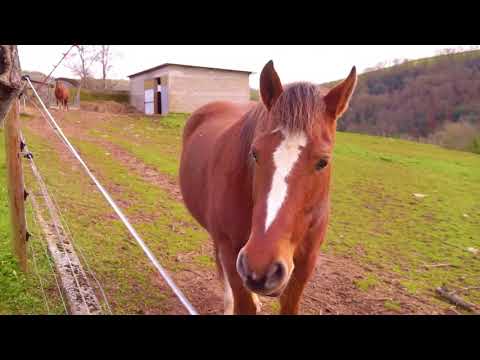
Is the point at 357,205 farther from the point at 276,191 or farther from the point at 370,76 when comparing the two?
the point at 370,76

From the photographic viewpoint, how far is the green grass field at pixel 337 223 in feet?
13.6

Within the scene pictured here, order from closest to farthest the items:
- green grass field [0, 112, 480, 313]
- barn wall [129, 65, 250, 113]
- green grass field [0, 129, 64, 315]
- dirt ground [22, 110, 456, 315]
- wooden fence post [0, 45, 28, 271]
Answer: green grass field [0, 129, 64, 315]
wooden fence post [0, 45, 28, 271]
dirt ground [22, 110, 456, 315]
green grass field [0, 112, 480, 313]
barn wall [129, 65, 250, 113]

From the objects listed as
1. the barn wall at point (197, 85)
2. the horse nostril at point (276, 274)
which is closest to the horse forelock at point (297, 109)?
the horse nostril at point (276, 274)

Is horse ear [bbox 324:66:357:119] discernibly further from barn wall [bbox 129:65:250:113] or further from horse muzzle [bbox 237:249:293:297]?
barn wall [bbox 129:65:250:113]

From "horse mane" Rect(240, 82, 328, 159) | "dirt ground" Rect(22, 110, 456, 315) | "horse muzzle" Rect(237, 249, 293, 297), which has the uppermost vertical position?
"horse mane" Rect(240, 82, 328, 159)

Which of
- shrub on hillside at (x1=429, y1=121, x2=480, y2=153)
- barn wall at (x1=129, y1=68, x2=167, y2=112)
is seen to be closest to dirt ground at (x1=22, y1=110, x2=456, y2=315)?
barn wall at (x1=129, y1=68, x2=167, y2=112)

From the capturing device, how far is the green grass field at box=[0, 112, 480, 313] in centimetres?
416

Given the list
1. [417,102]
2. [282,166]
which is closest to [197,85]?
[417,102]

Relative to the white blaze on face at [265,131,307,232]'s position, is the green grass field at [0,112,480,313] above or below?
below

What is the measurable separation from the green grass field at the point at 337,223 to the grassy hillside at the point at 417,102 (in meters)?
14.2

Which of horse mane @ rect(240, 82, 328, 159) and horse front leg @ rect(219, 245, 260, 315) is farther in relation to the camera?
horse front leg @ rect(219, 245, 260, 315)

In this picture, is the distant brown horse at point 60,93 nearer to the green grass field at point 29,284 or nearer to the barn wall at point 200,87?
the barn wall at point 200,87

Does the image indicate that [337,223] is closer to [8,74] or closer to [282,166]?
[282,166]

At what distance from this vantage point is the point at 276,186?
1.68 m
